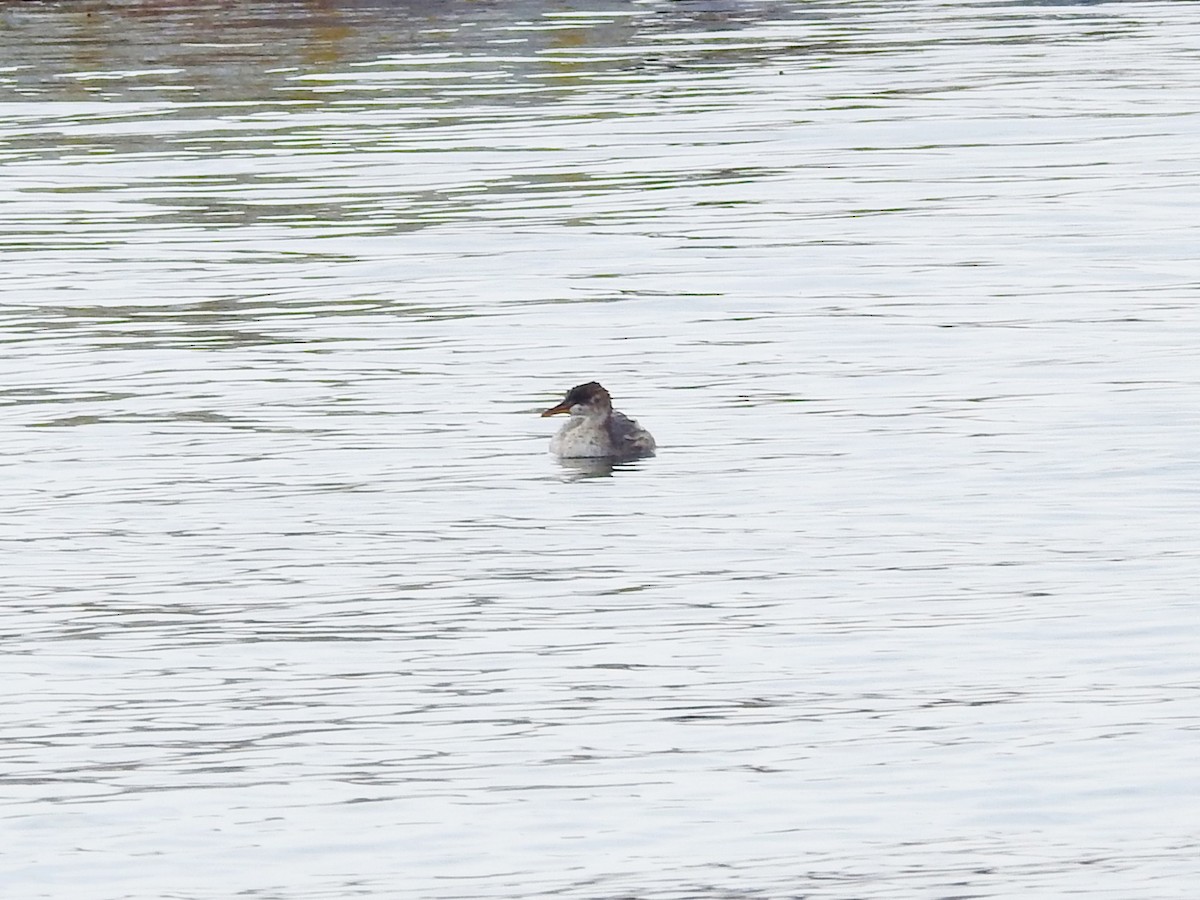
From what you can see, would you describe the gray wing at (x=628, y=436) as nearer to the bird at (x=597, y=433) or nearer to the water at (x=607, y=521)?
the bird at (x=597, y=433)

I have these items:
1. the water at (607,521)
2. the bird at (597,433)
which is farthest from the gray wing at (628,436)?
the water at (607,521)

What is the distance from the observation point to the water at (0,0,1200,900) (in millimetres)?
9008

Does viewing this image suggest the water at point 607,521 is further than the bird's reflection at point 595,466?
No

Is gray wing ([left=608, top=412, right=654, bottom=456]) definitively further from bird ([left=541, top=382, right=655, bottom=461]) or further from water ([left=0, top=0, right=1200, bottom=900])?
water ([left=0, top=0, right=1200, bottom=900])

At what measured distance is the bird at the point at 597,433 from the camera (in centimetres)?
1430

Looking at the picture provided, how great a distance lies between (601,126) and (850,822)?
70.7 feet

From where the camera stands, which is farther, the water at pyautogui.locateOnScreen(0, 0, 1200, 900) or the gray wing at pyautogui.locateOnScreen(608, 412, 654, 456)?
the gray wing at pyautogui.locateOnScreen(608, 412, 654, 456)

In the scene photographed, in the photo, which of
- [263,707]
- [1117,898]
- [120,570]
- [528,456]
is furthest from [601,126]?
[1117,898]

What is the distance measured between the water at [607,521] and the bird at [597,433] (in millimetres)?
119

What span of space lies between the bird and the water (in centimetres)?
12

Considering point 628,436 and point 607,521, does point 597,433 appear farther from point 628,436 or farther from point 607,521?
point 607,521

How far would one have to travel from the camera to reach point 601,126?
3003 cm

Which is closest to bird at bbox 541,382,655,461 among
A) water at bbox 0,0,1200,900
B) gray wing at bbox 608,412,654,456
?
gray wing at bbox 608,412,654,456

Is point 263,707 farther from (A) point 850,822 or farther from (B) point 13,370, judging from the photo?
(B) point 13,370
